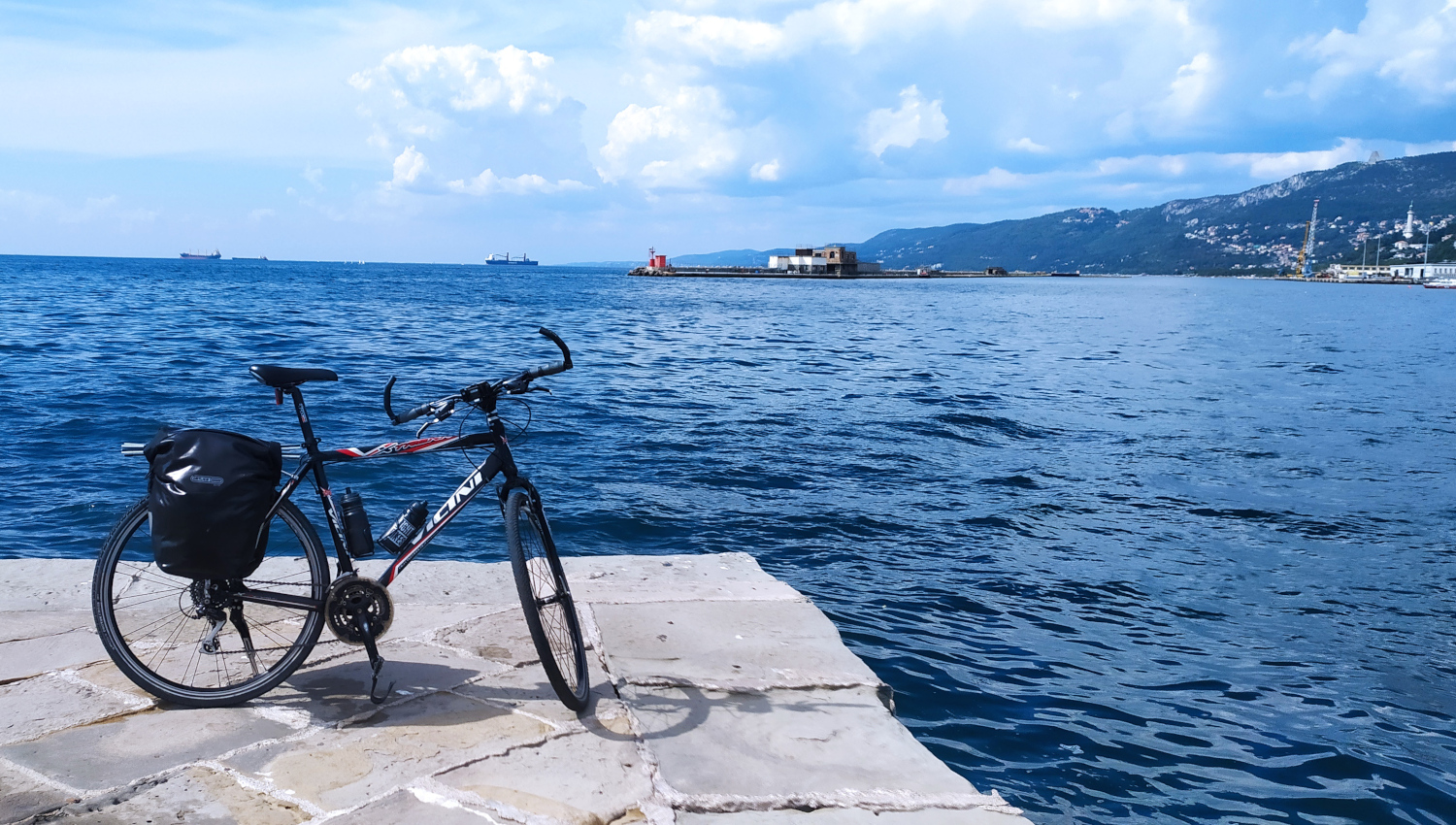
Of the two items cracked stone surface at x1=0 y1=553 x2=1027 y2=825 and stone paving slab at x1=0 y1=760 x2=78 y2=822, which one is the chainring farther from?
stone paving slab at x1=0 y1=760 x2=78 y2=822

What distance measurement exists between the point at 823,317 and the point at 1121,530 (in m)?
49.4

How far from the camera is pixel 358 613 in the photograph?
3854 millimetres

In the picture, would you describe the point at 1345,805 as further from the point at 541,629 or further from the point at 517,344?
the point at 517,344

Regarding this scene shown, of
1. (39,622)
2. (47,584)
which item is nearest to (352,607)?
(39,622)

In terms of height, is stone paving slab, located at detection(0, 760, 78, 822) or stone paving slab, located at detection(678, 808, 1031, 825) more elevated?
stone paving slab, located at detection(0, 760, 78, 822)

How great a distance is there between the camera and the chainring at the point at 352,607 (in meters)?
3.83

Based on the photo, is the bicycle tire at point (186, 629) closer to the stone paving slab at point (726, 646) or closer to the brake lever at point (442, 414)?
the brake lever at point (442, 414)

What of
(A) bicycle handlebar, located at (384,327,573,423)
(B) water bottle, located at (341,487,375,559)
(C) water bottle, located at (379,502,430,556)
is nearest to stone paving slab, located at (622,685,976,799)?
(C) water bottle, located at (379,502,430,556)

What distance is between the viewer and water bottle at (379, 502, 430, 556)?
157 inches

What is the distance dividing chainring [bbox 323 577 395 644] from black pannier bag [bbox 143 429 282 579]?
0.35 meters

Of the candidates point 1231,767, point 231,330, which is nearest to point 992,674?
point 1231,767

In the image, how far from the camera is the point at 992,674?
608 cm

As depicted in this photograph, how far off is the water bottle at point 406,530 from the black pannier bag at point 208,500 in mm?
512

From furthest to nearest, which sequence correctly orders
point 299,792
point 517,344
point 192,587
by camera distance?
point 517,344
point 192,587
point 299,792
